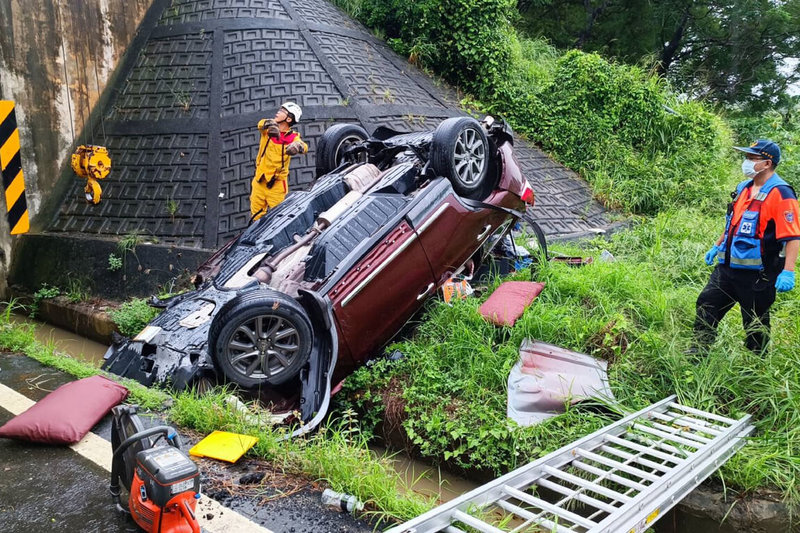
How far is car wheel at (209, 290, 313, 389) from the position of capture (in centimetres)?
406

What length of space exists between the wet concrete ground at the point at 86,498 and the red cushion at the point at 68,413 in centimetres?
8

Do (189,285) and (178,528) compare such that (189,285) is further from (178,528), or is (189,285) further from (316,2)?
(316,2)

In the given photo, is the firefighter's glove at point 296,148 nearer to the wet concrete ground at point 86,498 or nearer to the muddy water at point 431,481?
the muddy water at point 431,481

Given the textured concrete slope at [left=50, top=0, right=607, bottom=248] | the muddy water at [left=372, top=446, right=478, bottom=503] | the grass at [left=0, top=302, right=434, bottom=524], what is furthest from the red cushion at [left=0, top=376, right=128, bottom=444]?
the textured concrete slope at [left=50, top=0, right=607, bottom=248]

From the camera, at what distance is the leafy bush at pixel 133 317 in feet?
22.3

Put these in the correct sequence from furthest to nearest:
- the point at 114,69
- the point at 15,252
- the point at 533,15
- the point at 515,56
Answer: the point at 533,15 < the point at 515,56 < the point at 114,69 < the point at 15,252

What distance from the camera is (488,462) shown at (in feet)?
13.5

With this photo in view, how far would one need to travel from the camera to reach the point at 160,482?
7.33 ft

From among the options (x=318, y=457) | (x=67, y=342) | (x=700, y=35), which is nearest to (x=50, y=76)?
(x=67, y=342)

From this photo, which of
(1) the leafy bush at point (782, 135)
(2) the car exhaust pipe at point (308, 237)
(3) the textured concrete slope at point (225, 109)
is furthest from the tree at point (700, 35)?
(2) the car exhaust pipe at point (308, 237)

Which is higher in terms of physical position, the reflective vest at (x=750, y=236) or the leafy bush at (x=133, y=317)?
the reflective vest at (x=750, y=236)

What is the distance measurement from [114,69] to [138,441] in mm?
8844

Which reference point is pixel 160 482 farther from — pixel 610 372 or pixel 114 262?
pixel 114 262

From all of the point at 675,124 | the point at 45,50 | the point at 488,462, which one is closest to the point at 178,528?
the point at 488,462
